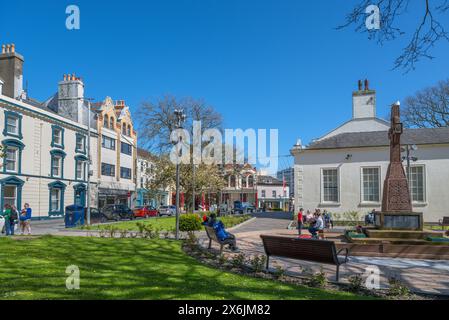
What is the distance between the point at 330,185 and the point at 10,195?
2624 cm

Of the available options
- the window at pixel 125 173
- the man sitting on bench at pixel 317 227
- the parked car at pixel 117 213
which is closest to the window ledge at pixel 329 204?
the man sitting on bench at pixel 317 227

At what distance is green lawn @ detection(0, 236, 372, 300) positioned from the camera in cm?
609

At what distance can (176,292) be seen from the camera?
246 inches

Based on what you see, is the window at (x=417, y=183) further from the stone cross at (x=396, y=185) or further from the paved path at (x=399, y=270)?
the paved path at (x=399, y=270)

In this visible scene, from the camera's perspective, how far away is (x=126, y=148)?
5188cm

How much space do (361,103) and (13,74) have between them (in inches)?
1265

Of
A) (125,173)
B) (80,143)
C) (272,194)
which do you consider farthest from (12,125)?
(272,194)

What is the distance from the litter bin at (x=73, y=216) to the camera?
84.0 feet

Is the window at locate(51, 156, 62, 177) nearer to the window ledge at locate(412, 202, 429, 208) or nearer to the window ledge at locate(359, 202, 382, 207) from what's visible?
the window ledge at locate(359, 202, 382, 207)

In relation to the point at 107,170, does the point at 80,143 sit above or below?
above

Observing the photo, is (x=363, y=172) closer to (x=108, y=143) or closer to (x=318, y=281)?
(x=318, y=281)

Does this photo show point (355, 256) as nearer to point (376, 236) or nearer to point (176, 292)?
point (376, 236)
